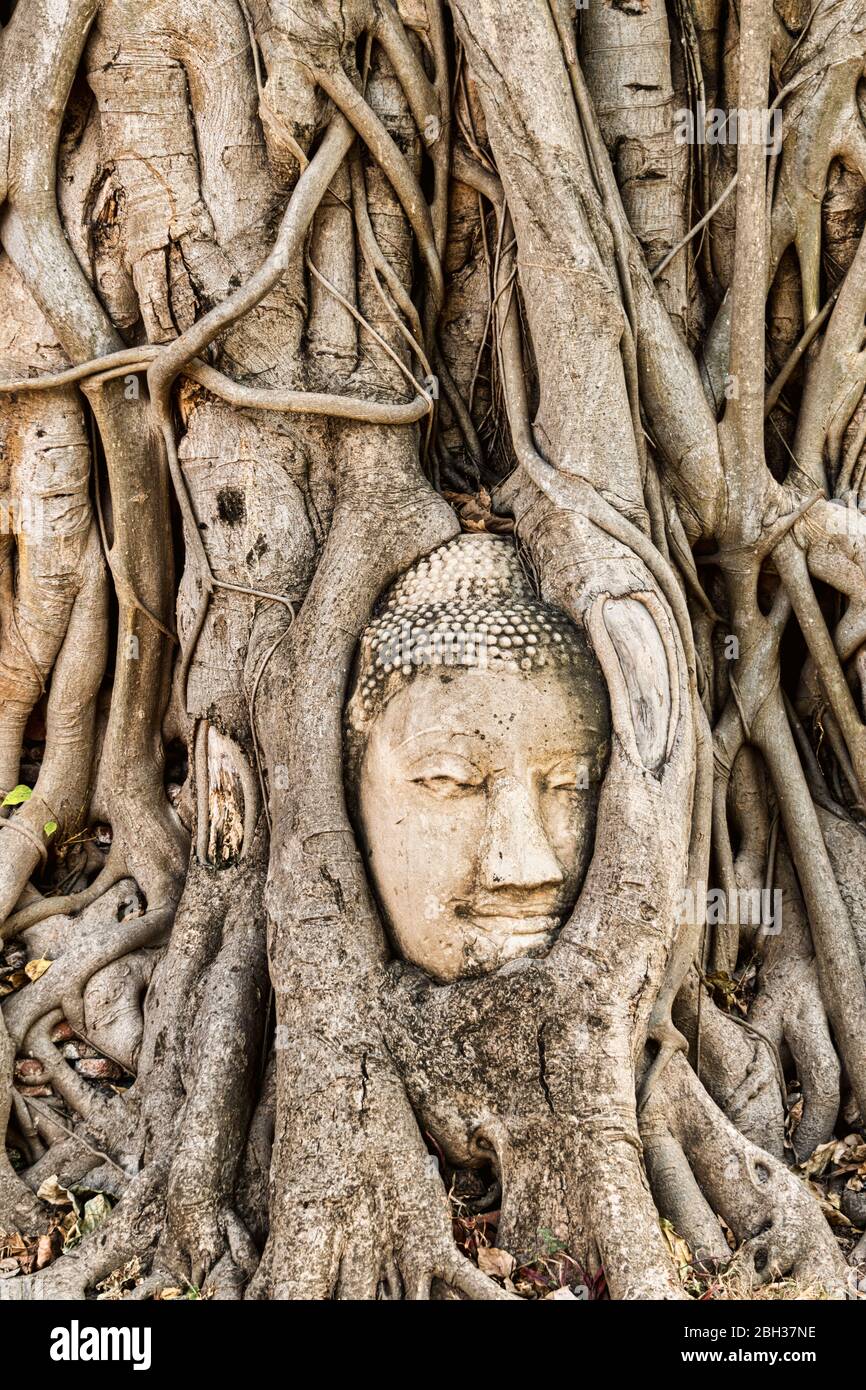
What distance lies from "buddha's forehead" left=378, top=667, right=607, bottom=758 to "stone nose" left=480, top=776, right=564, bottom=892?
0.11m

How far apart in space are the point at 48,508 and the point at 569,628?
5.98 feet

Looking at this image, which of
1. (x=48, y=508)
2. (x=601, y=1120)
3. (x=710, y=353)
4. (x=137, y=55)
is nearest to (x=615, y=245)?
(x=710, y=353)

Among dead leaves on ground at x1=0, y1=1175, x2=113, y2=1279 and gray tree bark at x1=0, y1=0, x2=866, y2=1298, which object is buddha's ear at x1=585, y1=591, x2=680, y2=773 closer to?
gray tree bark at x1=0, y1=0, x2=866, y2=1298

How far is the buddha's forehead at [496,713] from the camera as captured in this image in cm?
316

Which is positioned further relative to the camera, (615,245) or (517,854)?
(615,245)

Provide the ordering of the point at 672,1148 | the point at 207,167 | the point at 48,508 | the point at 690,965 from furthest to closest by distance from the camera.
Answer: the point at 48,508 → the point at 207,167 → the point at 690,965 → the point at 672,1148

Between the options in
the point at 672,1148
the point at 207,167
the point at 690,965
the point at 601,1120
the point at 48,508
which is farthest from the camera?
the point at 48,508

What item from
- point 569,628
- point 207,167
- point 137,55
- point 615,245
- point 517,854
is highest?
point 137,55

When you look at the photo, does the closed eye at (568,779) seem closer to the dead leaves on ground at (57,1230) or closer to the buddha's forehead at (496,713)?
the buddha's forehead at (496,713)

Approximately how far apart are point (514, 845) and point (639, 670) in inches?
22.6

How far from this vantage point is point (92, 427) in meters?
4.17

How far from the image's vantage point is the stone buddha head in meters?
3.14

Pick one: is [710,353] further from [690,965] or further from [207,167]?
[690,965]

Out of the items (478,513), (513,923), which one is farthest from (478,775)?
(478,513)
